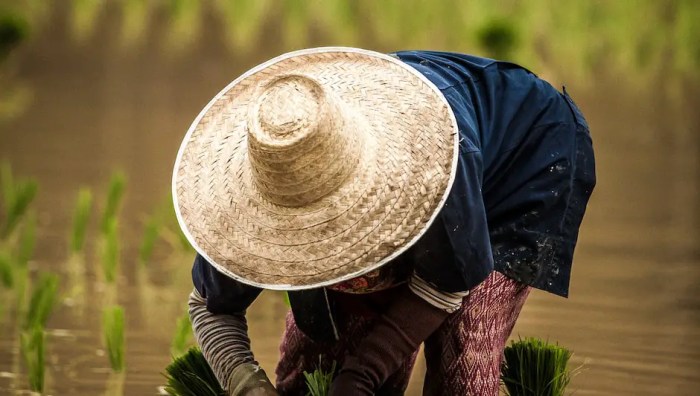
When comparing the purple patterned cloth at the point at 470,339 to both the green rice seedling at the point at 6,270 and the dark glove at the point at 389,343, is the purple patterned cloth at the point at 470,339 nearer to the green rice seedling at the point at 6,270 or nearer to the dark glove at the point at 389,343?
the dark glove at the point at 389,343

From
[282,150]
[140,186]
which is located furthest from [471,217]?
[140,186]

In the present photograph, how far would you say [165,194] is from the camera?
559 centimetres

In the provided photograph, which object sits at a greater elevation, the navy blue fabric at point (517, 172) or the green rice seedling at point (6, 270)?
the navy blue fabric at point (517, 172)

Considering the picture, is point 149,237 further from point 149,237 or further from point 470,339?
point 470,339

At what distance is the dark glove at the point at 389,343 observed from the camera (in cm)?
224

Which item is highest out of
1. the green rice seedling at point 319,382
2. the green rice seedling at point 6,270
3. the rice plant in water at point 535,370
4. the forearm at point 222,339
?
the forearm at point 222,339

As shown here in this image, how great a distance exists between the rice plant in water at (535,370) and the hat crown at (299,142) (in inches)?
33.1

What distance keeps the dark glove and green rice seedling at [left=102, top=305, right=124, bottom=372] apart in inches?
43.4

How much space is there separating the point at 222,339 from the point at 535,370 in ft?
2.34

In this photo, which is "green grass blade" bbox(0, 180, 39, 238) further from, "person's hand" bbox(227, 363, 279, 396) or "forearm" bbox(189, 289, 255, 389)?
→ "person's hand" bbox(227, 363, 279, 396)

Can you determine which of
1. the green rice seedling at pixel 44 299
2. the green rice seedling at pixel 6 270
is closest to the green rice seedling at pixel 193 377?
the green rice seedling at pixel 44 299

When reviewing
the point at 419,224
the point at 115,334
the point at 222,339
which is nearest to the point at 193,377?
the point at 222,339

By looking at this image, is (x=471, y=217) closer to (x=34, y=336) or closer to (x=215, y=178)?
(x=215, y=178)

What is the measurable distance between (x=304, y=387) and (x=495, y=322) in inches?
16.9
